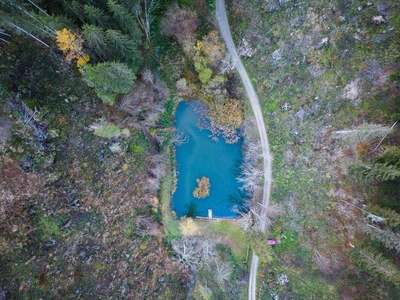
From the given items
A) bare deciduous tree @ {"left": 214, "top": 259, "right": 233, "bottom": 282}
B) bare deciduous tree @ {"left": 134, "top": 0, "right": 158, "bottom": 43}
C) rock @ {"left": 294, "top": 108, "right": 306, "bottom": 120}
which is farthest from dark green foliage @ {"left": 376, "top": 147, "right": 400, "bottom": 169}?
bare deciduous tree @ {"left": 134, "top": 0, "right": 158, "bottom": 43}

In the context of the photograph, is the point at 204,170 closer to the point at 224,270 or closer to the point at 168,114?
the point at 168,114

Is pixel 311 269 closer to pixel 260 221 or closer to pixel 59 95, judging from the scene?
pixel 260 221

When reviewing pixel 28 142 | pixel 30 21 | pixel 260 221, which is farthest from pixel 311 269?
pixel 30 21

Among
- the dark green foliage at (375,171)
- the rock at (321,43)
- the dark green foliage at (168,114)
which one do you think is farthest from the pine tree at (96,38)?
the dark green foliage at (375,171)

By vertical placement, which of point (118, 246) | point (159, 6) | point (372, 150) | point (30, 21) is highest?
point (159, 6)

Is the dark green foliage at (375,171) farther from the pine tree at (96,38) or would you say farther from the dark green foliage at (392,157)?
the pine tree at (96,38)

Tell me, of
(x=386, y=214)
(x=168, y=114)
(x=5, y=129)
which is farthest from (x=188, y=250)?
(x=5, y=129)
